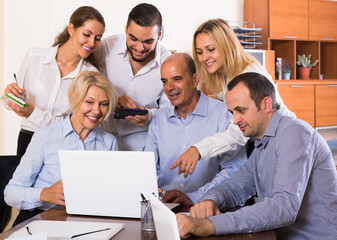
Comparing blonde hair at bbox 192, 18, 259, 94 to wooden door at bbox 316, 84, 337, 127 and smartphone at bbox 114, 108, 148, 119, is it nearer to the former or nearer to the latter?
smartphone at bbox 114, 108, 148, 119

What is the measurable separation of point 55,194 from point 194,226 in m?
0.68

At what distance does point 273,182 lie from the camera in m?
1.58

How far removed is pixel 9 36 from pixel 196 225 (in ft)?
12.2

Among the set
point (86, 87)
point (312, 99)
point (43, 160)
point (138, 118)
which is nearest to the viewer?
point (43, 160)

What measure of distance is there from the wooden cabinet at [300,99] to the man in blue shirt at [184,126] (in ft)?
9.87

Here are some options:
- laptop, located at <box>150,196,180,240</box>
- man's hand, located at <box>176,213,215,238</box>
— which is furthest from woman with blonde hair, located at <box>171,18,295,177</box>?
laptop, located at <box>150,196,180,240</box>

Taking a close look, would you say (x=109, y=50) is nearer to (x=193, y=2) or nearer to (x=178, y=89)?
(x=178, y=89)

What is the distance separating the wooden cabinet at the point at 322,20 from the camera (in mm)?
5469

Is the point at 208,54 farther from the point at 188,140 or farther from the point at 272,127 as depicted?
the point at 272,127

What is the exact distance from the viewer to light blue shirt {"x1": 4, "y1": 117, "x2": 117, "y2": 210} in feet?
6.17

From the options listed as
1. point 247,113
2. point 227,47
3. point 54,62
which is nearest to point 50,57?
point 54,62

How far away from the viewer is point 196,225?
1299mm

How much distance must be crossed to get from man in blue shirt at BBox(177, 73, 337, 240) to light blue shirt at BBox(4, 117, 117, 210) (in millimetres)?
754

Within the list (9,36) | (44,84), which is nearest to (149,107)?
(44,84)
